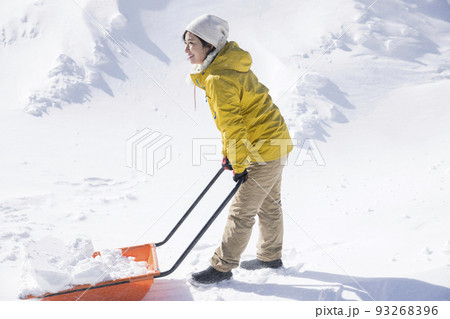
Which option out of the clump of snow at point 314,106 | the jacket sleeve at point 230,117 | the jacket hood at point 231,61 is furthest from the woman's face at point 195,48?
the clump of snow at point 314,106

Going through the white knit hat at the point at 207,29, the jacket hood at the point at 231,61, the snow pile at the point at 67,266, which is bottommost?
the snow pile at the point at 67,266

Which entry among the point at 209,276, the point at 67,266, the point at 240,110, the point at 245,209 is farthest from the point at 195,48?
the point at 67,266

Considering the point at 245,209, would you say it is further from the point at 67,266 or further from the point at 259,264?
the point at 67,266

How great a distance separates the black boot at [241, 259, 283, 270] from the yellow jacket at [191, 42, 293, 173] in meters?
0.83

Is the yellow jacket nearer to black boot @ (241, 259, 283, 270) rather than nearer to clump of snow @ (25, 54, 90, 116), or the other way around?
black boot @ (241, 259, 283, 270)

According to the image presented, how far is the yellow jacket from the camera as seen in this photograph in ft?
8.31

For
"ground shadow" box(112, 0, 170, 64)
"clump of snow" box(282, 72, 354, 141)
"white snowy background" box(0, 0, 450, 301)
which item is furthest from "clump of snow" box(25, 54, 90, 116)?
"clump of snow" box(282, 72, 354, 141)

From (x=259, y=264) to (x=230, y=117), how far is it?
1227 millimetres

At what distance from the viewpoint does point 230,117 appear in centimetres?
254

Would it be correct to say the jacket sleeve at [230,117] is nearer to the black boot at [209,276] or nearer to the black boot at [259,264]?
the black boot at [209,276]

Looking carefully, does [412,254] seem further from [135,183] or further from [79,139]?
[79,139]

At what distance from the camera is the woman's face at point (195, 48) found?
104 inches

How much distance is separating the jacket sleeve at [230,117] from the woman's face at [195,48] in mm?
207

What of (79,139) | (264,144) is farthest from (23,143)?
(264,144)
